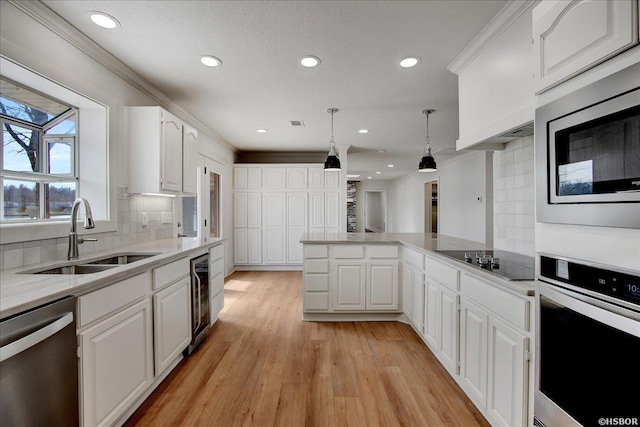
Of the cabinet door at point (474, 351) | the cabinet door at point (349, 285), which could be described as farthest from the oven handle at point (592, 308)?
the cabinet door at point (349, 285)

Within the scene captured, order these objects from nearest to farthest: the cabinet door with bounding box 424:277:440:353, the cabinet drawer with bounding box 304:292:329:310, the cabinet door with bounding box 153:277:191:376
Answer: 1. the cabinet door with bounding box 153:277:191:376
2. the cabinet door with bounding box 424:277:440:353
3. the cabinet drawer with bounding box 304:292:329:310

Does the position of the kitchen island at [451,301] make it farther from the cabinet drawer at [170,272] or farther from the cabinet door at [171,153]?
the cabinet door at [171,153]

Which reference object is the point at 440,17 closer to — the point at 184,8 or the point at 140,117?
the point at 184,8

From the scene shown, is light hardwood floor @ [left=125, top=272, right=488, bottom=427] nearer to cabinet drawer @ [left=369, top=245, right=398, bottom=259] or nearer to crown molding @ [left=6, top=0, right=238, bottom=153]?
cabinet drawer @ [left=369, top=245, right=398, bottom=259]

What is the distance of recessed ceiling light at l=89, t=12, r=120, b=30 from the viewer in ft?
5.98

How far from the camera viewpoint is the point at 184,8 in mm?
1772

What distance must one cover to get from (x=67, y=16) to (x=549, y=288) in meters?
2.99

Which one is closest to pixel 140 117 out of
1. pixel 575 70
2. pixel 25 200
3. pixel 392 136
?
pixel 25 200

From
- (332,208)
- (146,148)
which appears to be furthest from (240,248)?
(146,148)

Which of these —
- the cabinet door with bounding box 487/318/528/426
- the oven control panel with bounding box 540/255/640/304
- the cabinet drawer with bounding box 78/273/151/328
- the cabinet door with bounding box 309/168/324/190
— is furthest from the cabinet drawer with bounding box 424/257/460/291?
the cabinet door with bounding box 309/168/324/190

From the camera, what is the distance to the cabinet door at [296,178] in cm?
581

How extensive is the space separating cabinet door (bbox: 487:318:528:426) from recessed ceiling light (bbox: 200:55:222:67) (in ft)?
8.74

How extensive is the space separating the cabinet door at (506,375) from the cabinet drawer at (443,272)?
45 centimetres

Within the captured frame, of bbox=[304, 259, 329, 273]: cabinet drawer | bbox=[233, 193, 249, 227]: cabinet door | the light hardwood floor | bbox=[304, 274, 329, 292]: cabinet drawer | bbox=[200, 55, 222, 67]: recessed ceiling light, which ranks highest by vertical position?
bbox=[200, 55, 222, 67]: recessed ceiling light
